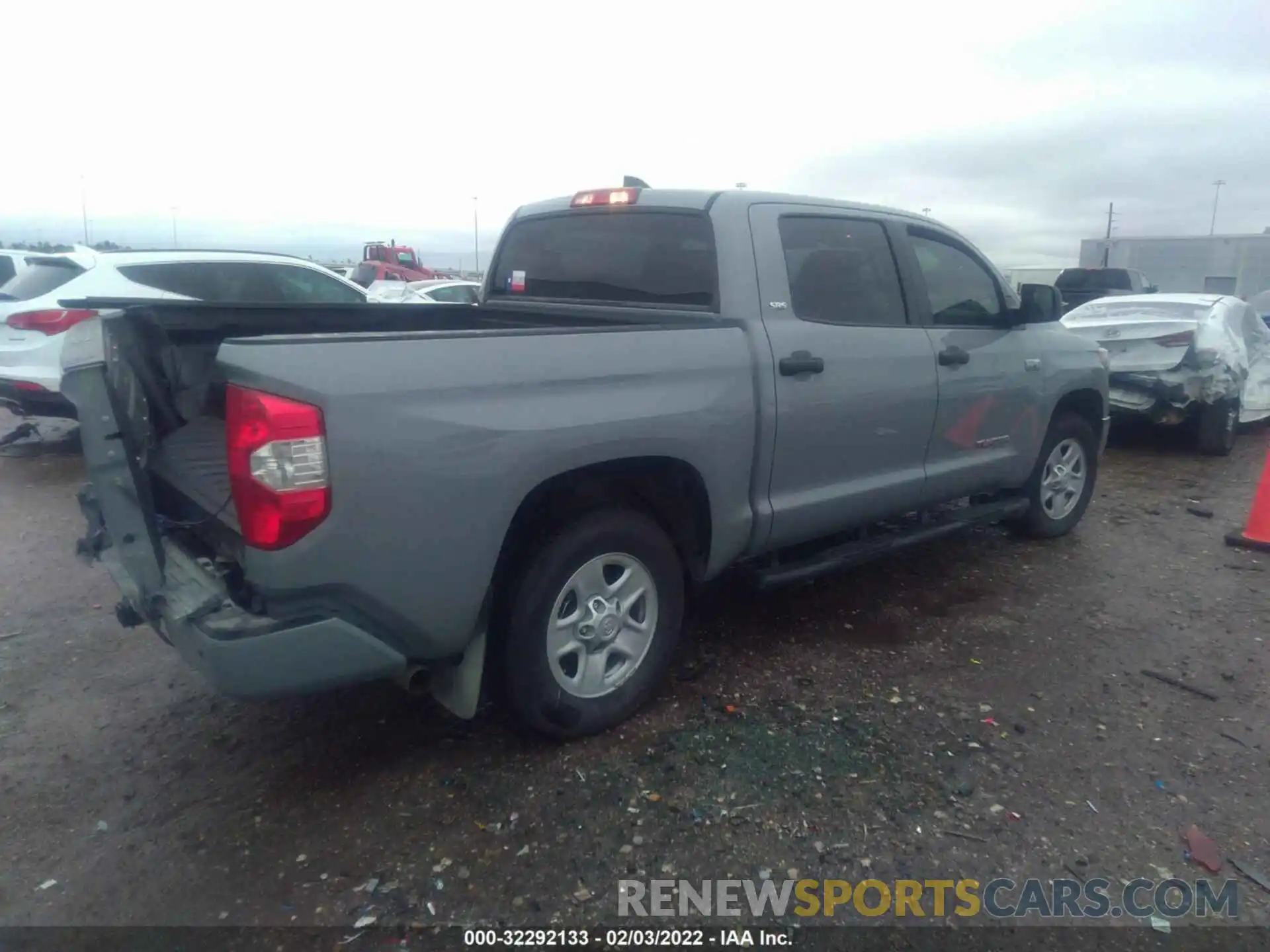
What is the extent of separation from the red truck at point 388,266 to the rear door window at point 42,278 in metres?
15.4

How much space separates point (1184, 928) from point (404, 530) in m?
2.43

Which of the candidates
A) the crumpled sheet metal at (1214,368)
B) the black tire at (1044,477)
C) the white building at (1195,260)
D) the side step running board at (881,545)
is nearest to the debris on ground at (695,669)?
the side step running board at (881,545)

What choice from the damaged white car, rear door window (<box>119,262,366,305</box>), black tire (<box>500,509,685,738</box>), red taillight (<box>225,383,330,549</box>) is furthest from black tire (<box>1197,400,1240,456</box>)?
red taillight (<box>225,383,330,549</box>)

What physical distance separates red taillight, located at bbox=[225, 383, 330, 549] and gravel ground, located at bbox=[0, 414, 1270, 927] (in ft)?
3.45

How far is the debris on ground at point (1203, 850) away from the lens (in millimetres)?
2764

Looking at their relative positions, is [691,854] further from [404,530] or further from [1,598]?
[1,598]

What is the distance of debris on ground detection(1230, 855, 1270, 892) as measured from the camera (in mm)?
2693

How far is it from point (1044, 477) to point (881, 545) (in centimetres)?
183

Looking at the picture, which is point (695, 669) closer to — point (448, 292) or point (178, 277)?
point (178, 277)

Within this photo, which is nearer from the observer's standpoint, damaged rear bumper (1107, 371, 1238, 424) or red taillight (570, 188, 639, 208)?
red taillight (570, 188, 639, 208)

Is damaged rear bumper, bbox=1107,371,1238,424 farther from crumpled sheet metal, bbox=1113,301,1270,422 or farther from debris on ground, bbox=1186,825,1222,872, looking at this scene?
debris on ground, bbox=1186,825,1222,872

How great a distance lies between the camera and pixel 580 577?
126 inches

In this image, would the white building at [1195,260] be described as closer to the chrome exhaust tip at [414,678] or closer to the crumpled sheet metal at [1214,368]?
the crumpled sheet metal at [1214,368]

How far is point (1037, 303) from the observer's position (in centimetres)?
492
